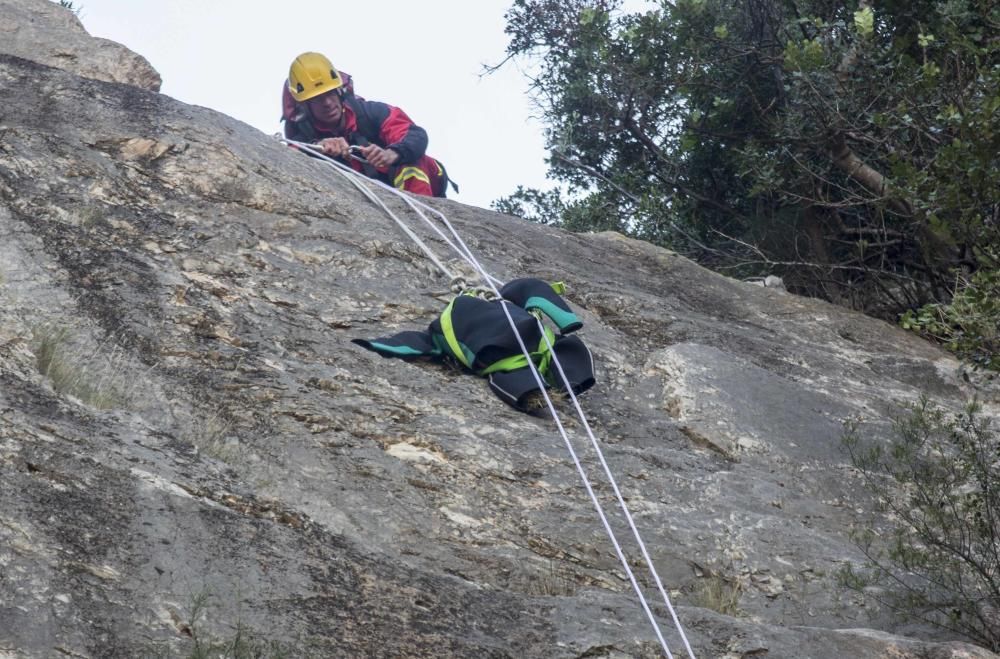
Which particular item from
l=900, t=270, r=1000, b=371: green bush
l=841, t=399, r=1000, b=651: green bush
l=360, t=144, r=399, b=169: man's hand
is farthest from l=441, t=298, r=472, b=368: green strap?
l=360, t=144, r=399, b=169: man's hand

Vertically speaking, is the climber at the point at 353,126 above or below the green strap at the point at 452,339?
above

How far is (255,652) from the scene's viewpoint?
3.86 m

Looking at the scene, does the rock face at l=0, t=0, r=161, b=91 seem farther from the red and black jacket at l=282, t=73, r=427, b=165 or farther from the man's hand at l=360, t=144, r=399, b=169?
the man's hand at l=360, t=144, r=399, b=169

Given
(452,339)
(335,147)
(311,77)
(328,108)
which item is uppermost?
(311,77)

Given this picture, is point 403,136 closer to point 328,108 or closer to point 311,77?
point 328,108

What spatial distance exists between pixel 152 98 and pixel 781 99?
5472 mm

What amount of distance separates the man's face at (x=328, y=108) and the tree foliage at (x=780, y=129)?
2799 mm

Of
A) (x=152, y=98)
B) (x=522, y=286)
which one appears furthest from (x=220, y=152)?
(x=522, y=286)

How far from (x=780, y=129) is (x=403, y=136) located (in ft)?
9.96

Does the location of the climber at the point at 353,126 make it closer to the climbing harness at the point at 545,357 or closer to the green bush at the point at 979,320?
the climbing harness at the point at 545,357

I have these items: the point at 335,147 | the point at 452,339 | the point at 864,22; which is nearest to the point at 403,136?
the point at 335,147

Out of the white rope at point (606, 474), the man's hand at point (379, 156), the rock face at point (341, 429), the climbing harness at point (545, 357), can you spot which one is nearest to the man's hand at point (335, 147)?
the climbing harness at point (545, 357)

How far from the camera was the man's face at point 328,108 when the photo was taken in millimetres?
9820

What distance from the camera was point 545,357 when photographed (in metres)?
6.50
